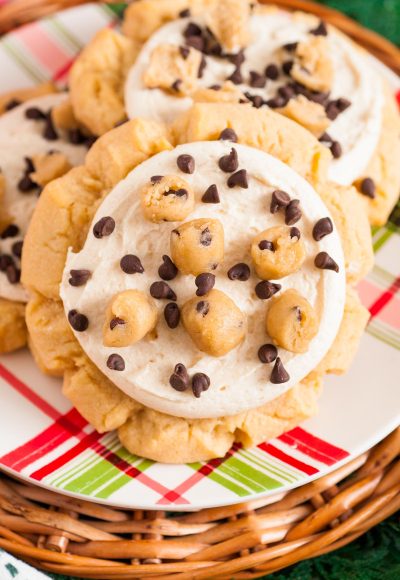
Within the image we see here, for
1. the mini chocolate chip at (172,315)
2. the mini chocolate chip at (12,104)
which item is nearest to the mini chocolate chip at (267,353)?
the mini chocolate chip at (172,315)

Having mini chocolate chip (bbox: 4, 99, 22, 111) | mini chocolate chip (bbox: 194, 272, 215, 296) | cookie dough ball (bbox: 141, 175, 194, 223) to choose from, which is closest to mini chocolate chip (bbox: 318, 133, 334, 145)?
cookie dough ball (bbox: 141, 175, 194, 223)

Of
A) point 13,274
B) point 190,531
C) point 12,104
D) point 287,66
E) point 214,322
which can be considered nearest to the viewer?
point 214,322

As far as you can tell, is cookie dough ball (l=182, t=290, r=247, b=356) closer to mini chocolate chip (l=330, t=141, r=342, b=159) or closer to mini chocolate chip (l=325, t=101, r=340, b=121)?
mini chocolate chip (l=330, t=141, r=342, b=159)

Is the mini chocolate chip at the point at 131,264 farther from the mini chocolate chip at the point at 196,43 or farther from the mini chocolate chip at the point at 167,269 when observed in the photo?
the mini chocolate chip at the point at 196,43

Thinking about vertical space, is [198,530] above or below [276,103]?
below

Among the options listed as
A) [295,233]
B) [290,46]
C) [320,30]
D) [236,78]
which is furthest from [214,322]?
[320,30]

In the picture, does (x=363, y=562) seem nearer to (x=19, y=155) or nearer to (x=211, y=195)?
(x=211, y=195)
